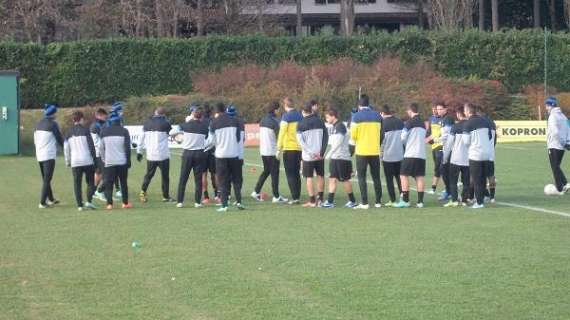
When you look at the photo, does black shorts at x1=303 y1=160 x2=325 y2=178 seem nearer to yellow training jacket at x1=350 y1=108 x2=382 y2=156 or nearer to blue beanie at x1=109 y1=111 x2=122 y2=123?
yellow training jacket at x1=350 y1=108 x2=382 y2=156

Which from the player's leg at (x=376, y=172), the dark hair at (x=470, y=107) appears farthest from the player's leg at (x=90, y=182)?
the dark hair at (x=470, y=107)

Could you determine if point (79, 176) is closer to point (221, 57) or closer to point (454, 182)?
point (454, 182)

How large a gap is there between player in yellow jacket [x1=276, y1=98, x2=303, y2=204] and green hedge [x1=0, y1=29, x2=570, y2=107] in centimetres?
3078

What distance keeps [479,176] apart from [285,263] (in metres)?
6.97

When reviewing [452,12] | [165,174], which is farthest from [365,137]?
A: [452,12]

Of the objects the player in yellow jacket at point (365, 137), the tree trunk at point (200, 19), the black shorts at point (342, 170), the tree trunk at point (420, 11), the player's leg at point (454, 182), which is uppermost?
the tree trunk at point (420, 11)

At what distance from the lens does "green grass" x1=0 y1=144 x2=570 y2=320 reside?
1093 cm

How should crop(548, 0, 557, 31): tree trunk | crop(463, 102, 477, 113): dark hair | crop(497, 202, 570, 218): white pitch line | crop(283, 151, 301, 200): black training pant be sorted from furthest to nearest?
1. crop(548, 0, 557, 31): tree trunk
2. crop(283, 151, 301, 200): black training pant
3. crop(463, 102, 477, 113): dark hair
4. crop(497, 202, 570, 218): white pitch line

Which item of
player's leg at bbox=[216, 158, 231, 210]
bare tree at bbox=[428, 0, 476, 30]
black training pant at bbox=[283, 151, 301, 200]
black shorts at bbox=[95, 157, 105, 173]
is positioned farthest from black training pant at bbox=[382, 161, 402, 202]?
bare tree at bbox=[428, 0, 476, 30]

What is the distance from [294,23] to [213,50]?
23.2m

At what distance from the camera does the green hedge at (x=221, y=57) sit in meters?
50.2

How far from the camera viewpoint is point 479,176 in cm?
1950

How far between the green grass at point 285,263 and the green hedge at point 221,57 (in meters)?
30.3

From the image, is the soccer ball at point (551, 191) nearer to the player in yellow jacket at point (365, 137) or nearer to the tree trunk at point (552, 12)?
the player in yellow jacket at point (365, 137)
